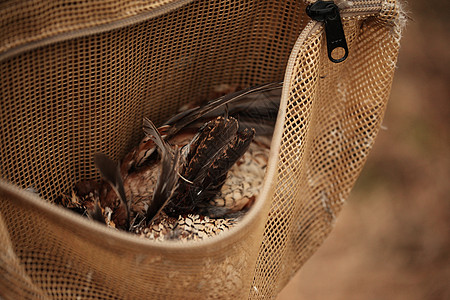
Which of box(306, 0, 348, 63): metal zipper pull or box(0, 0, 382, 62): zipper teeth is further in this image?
box(306, 0, 348, 63): metal zipper pull

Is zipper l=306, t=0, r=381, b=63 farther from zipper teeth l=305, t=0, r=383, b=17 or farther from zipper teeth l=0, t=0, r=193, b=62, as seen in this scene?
zipper teeth l=0, t=0, r=193, b=62

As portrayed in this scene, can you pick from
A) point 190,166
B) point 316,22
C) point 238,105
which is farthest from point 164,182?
point 316,22

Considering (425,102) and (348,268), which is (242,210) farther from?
(425,102)

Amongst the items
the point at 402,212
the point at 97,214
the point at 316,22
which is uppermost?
the point at 316,22

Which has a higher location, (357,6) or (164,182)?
(357,6)

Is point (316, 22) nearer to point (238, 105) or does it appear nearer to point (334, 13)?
point (334, 13)

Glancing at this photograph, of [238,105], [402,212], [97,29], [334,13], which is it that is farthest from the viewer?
[402,212]

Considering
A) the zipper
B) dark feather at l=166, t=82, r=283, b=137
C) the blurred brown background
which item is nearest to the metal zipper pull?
the zipper

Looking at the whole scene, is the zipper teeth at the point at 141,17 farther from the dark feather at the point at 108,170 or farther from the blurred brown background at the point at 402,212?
the blurred brown background at the point at 402,212
